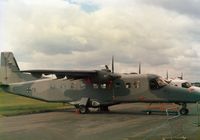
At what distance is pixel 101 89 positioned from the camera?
29453mm

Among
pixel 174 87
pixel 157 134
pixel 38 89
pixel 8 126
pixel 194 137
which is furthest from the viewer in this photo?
pixel 38 89

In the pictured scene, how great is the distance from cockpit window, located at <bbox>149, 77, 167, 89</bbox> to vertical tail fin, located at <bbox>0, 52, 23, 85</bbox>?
44.5ft

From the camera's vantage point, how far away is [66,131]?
1731 centimetres

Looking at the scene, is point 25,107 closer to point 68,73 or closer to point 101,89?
point 68,73

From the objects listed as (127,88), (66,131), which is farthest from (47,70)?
(66,131)

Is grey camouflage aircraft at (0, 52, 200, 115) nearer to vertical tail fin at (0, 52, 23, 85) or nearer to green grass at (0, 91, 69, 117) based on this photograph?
green grass at (0, 91, 69, 117)

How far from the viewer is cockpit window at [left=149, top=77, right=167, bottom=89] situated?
27.5 meters

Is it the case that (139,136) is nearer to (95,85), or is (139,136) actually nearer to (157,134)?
(157,134)

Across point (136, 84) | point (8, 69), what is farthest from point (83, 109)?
point (8, 69)

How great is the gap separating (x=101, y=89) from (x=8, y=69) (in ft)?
34.4

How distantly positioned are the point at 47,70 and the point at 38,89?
17.4ft

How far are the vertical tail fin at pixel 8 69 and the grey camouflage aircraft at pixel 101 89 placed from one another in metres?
1.64

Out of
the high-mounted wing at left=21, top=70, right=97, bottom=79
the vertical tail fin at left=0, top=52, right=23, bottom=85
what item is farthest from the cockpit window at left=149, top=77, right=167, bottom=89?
the vertical tail fin at left=0, top=52, right=23, bottom=85

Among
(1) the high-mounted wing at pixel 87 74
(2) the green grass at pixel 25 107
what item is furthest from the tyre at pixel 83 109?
(2) the green grass at pixel 25 107
